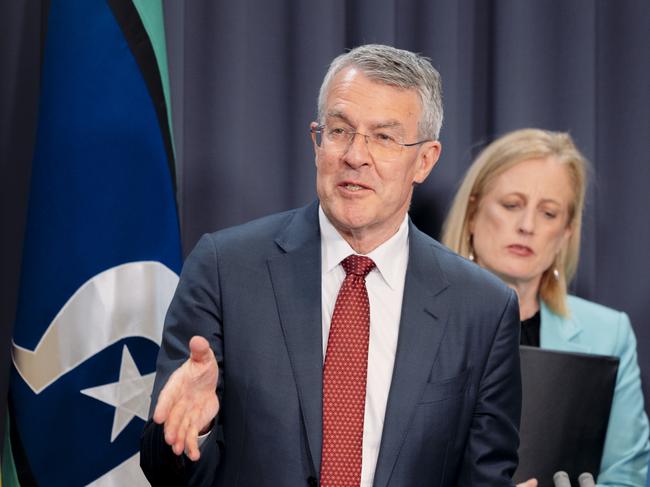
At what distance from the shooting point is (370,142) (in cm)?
188

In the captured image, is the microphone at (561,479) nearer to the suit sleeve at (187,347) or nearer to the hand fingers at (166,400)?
the suit sleeve at (187,347)

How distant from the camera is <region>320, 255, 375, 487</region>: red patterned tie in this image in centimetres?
176

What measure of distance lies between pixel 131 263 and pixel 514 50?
4.66 ft

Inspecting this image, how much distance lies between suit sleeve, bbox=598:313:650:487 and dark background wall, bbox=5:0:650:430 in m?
0.37

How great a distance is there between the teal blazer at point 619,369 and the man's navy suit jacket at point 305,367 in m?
0.89

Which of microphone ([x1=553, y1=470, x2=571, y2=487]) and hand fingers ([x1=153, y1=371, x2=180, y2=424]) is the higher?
hand fingers ([x1=153, y1=371, x2=180, y2=424])

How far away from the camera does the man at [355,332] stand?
5.76 feet

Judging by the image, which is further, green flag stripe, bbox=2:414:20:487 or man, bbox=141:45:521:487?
green flag stripe, bbox=2:414:20:487

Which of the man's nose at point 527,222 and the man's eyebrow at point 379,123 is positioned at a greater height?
the man's eyebrow at point 379,123

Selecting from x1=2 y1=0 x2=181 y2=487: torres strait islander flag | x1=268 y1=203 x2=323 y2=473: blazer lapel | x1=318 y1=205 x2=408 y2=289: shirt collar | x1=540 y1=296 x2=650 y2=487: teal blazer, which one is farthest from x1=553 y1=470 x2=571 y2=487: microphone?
x1=2 y1=0 x2=181 y2=487: torres strait islander flag

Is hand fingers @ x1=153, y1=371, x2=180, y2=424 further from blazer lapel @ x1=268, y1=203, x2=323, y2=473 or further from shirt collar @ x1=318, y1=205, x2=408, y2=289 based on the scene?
shirt collar @ x1=318, y1=205, x2=408, y2=289

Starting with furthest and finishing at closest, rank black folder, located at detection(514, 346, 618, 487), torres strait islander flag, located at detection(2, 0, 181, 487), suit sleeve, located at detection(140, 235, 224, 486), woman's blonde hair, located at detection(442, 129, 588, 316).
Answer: woman's blonde hair, located at detection(442, 129, 588, 316) < black folder, located at detection(514, 346, 618, 487) < torres strait islander flag, located at detection(2, 0, 181, 487) < suit sleeve, located at detection(140, 235, 224, 486)

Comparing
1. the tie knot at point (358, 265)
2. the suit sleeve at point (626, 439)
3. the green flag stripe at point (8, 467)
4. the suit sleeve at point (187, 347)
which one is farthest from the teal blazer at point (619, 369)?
the green flag stripe at point (8, 467)

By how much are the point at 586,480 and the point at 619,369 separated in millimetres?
499
